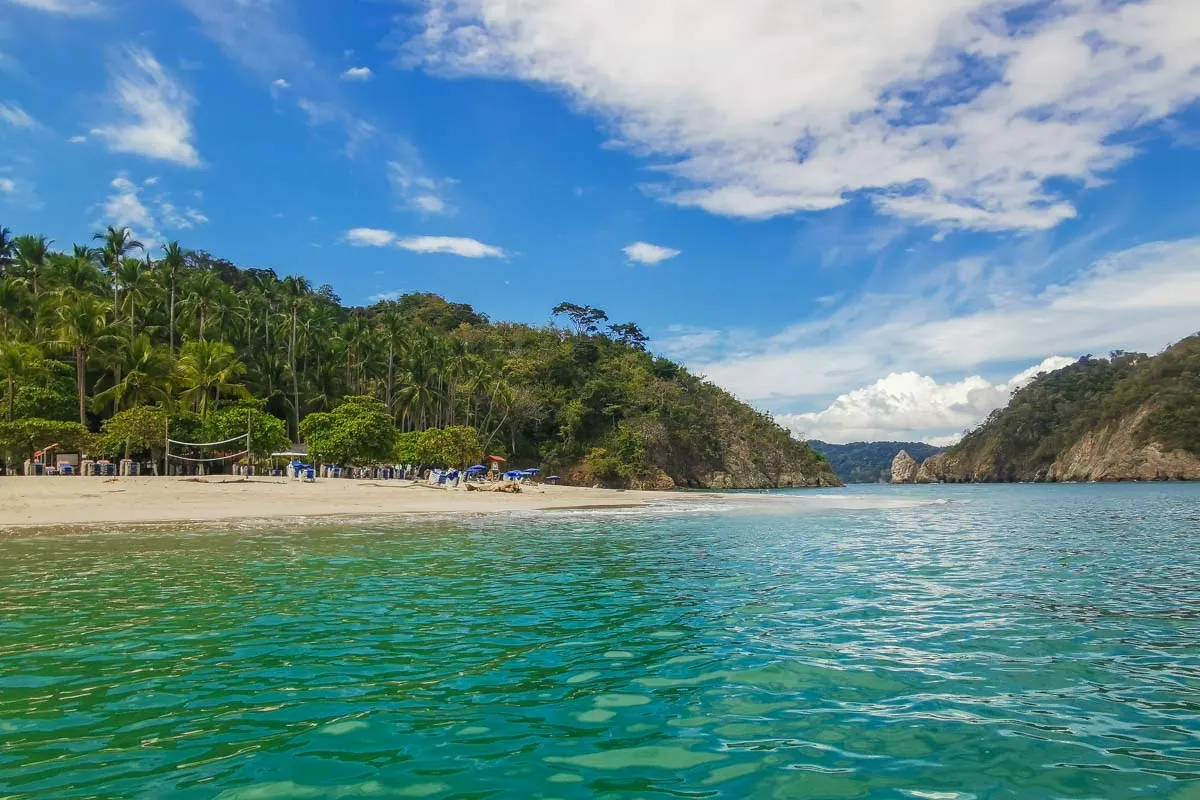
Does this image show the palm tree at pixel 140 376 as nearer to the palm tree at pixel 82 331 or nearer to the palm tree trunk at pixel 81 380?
the palm tree trunk at pixel 81 380

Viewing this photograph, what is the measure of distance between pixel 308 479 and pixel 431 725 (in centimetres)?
5035

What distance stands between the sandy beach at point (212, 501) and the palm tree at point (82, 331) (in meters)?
20.4

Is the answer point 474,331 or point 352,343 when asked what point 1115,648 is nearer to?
point 352,343

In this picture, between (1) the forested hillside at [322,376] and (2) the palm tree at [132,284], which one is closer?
(1) the forested hillside at [322,376]

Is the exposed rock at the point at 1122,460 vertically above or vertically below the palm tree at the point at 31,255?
below

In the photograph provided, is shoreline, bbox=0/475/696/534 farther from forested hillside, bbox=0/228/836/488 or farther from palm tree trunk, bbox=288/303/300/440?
palm tree trunk, bbox=288/303/300/440

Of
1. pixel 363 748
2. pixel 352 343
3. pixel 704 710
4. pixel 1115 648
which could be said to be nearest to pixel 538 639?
pixel 704 710

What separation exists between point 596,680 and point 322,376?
80902 mm

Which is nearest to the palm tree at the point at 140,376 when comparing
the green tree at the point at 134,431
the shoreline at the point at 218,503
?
the green tree at the point at 134,431

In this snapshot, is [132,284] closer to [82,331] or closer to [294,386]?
[82,331]

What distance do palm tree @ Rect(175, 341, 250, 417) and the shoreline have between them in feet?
57.6

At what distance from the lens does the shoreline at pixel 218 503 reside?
91.7 feet

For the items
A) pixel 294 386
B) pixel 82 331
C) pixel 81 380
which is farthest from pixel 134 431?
pixel 294 386

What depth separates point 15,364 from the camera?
5194cm
